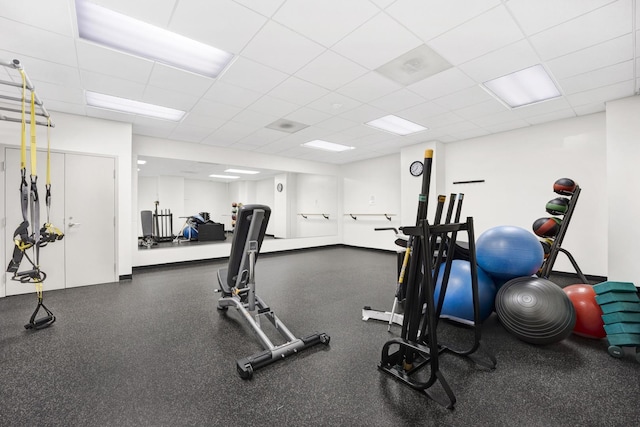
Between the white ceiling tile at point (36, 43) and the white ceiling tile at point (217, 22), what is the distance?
1.10 m

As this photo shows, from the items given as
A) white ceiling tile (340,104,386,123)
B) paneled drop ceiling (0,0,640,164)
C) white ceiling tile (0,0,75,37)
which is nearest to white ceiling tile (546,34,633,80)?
paneled drop ceiling (0,0,640,164)

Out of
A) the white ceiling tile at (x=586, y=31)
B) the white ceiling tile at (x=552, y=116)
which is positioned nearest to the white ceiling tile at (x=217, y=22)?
the white ceiling tile at (x=586, y=31)

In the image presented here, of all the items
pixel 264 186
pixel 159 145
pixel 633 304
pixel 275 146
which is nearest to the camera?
pixel 633 304

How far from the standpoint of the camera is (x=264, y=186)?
10867 millimetres

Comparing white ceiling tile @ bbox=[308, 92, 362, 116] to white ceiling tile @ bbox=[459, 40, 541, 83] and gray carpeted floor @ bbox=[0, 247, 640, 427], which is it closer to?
white ceiling tile @ bbox=[459, 40, 541, 83]

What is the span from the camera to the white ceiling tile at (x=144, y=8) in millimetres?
1974

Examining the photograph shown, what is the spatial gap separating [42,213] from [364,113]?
4.98m

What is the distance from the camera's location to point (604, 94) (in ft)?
11.5

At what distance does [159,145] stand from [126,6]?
387cm

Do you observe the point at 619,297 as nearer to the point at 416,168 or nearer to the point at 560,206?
the point at 560,206

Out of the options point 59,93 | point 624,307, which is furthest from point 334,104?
point 624,307

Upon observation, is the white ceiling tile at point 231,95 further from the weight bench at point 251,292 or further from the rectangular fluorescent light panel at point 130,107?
the weight bench at point 251,292

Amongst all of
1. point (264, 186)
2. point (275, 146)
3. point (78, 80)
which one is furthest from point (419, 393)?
point (264, 186)

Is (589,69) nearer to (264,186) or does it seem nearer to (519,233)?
(519,233)
